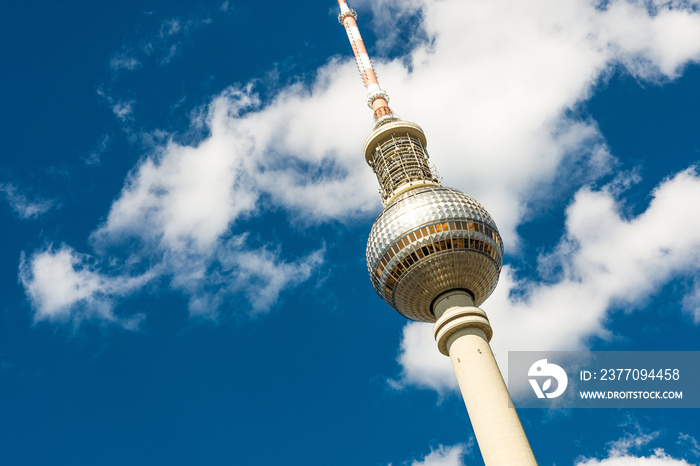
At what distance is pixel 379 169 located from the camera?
88812 mm

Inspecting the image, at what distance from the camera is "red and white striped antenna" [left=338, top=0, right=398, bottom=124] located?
318 feet

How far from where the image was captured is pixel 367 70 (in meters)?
102

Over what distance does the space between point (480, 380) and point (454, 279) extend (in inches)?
522

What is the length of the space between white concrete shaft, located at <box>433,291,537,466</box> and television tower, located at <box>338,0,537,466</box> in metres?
0.10

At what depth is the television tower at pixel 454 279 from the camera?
59219 mm

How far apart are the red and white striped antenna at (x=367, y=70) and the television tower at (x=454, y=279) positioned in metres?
20.9

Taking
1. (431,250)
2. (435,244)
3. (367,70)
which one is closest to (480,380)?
(431,250)

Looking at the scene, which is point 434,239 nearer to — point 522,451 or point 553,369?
point 553,369

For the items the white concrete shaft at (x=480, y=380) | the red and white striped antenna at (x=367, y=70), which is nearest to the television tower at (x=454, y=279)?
the white concrete shaft at (x=480, y=380)

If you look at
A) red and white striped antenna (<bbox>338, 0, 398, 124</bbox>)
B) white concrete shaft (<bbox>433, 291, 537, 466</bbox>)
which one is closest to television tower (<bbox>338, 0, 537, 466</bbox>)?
white concrete shaft (<bbox>433, 291, 537, 466</bbox>)

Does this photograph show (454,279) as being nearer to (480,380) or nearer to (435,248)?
(435,248)

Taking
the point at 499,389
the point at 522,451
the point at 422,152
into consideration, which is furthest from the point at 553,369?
the point at 422,152

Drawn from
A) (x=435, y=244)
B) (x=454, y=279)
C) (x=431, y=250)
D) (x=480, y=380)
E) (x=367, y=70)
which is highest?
(x=367, y=70)

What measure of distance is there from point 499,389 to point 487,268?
54.6 ft
